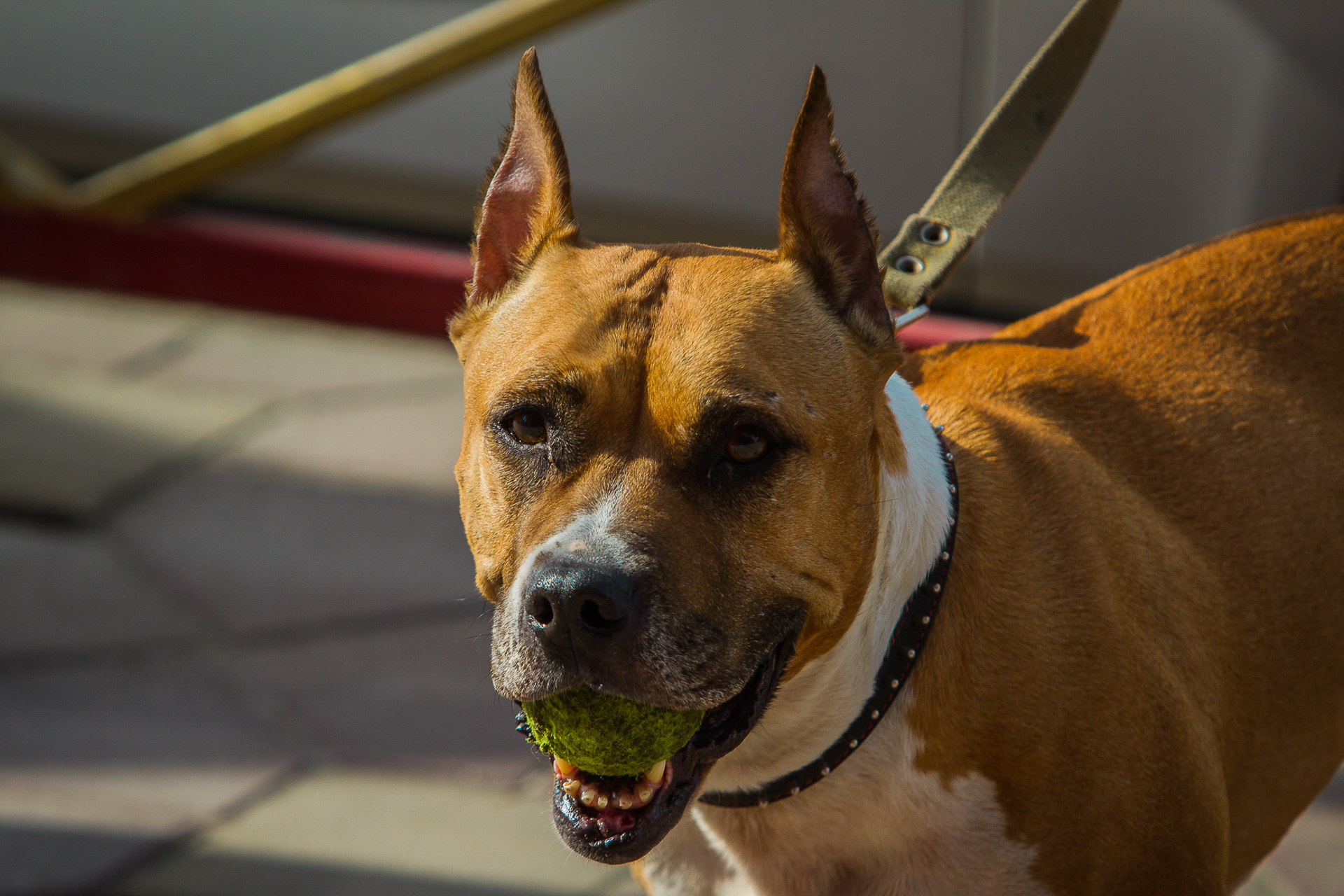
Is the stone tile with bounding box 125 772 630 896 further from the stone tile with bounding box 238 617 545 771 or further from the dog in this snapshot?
the dog

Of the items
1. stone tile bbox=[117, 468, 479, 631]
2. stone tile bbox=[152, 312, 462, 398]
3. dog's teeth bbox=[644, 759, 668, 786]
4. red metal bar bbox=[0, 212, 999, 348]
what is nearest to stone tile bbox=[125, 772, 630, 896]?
stone tile bbox=[117, 468, 479, 631]

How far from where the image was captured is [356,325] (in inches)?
204

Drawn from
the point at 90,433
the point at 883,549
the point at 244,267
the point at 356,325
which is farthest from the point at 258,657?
the point at 883,549

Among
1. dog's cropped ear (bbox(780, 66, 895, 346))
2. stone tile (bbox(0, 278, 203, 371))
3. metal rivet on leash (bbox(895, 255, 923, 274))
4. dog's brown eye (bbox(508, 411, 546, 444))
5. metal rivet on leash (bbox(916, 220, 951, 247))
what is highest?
dog's cropped ear (bbox(780, 66, 895, 346))

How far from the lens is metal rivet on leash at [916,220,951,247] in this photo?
2932 mm

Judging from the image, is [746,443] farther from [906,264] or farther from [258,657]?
[258,657]

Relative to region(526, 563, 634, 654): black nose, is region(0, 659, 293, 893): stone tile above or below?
below

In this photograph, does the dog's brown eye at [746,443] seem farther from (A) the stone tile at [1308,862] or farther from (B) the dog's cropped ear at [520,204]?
(A) the stone tile at [1308,862]

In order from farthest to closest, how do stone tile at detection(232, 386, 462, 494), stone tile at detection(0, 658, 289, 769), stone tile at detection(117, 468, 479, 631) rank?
stone tile at detection(232, 386, 462, 494) < stone tile at detection(117, 468, 479, 631) < stone tile at detection(0, 658, 289, 769)

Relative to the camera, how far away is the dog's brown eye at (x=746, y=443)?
2275mm

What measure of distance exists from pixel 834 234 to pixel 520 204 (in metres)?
0.63

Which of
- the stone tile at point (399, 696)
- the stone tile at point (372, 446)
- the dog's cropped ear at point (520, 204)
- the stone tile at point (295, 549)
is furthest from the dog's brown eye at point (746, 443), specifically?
the stone tile at point (372, 446)

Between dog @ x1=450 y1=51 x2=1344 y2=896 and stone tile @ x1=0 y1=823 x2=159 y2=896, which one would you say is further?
stone tile @ x1=0 y1=823 x2=159 y2=896

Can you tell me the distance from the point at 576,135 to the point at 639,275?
3555 millimetres
